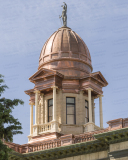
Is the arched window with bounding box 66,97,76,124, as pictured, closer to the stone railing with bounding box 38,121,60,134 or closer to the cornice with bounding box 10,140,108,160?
the stone railing with bounding box 38,121,60,134

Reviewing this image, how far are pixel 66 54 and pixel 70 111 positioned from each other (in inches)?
230

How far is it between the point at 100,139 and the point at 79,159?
2.78 meters

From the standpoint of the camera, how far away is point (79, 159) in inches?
1337

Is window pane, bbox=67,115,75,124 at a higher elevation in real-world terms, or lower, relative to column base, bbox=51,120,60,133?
higher

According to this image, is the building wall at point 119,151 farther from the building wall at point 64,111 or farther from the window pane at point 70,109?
the window pane at point 70,109

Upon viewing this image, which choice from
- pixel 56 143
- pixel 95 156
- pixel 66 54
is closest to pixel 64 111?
pixel 66 54

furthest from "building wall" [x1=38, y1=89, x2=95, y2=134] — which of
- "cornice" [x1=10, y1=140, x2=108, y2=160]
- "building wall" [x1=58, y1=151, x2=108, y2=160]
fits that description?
"building wall" [x1=58, y1=151, x2=108, y2=160]

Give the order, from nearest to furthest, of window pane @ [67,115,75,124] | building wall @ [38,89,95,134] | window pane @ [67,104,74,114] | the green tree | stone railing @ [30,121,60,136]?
the green tree → stone railing @ [30,121,60,136] → building wall @ [38,89,95,134] → window pane @ [67,115,75,124] → window pane @ [67,104,74,114]

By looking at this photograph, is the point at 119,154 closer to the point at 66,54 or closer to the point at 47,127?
the point at 47,127

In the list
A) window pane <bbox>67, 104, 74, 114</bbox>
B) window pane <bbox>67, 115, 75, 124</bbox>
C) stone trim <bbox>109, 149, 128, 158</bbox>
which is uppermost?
window pane <bbox>67, 104, 74, 114</bbox>

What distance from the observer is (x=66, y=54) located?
145ft

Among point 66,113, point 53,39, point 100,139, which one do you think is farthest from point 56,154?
point 53,39

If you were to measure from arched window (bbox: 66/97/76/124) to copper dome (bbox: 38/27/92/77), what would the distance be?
2.52 m

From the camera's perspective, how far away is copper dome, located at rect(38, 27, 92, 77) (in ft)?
144
